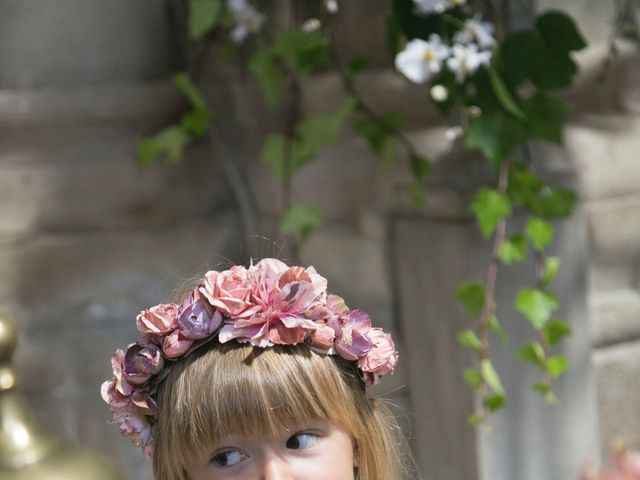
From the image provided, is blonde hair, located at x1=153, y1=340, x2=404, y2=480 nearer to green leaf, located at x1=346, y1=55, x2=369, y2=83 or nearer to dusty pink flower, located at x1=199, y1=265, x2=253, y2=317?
dusty pink flower, located at x1=199, y1=265, x2=253, y2=317

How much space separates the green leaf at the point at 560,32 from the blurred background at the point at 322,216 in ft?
0.41

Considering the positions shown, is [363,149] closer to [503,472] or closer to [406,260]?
[406,260]

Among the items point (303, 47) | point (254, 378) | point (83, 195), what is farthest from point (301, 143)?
point (254, 378)

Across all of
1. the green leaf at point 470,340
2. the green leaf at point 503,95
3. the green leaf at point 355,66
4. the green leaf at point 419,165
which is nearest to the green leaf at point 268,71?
the green leaf at point 355,66

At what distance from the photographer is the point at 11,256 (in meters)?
2.02

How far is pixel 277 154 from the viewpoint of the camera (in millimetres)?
1877

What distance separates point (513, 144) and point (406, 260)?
Answer: 30cm

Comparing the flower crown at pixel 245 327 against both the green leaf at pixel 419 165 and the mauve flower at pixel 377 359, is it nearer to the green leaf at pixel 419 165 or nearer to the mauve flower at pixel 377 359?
the mauve flower at pixel 377 359

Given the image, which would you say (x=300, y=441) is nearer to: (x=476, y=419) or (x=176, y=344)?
(x=176, y=344)

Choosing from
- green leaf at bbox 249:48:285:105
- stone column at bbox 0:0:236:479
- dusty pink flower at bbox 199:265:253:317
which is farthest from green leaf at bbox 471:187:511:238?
stone column at bbox 0:0:236:479

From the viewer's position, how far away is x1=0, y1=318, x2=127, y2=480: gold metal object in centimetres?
146

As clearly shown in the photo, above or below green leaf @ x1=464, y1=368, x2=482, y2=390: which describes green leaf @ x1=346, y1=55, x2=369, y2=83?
above

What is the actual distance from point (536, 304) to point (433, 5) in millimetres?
420

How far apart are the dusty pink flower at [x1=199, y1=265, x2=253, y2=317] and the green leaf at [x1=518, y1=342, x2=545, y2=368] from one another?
1.92 ft
